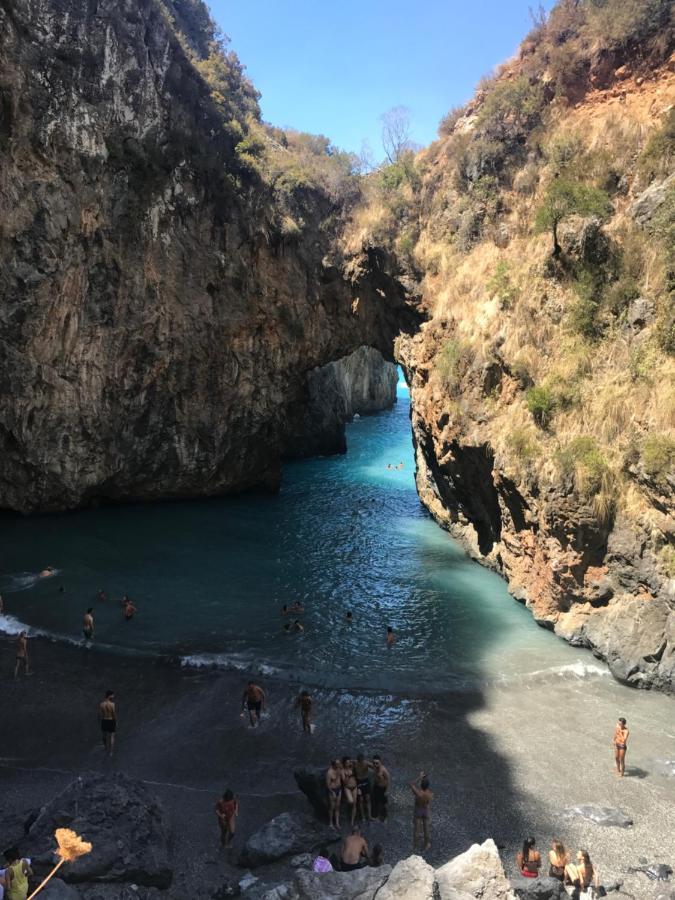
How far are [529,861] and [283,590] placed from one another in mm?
13776

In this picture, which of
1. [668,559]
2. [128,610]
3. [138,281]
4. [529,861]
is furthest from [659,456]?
[138,281]

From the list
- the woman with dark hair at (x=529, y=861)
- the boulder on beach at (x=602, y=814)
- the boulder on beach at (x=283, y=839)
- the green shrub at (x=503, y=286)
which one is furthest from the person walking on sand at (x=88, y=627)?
the green shrub at (x=503, y=286)

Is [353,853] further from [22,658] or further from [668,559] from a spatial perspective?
[22,658]

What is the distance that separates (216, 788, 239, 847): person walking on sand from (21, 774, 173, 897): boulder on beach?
1.03m

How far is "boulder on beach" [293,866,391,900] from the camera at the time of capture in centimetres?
848

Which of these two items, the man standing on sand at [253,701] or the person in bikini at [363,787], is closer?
the person in bikini at [363,787]

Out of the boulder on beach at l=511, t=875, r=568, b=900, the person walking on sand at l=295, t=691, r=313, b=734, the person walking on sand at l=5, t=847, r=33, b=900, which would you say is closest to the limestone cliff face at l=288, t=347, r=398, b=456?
the person walking on sand at l=295, t=691, r=313, b=734


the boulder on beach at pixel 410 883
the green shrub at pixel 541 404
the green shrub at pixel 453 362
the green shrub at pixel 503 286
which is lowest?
the boulder on beach at pixel 410 883

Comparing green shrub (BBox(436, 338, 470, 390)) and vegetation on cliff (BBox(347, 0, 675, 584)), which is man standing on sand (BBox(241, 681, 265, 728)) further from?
green shrub (BBox(436, 338, 470, 390))

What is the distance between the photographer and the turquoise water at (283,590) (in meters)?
18.5

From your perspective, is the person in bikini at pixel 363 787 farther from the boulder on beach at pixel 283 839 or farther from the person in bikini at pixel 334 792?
the boulder on beach at pixel 283 839

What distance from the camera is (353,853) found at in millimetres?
10625

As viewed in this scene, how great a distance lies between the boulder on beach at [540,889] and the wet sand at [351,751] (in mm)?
1199

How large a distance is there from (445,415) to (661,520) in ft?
34.6
